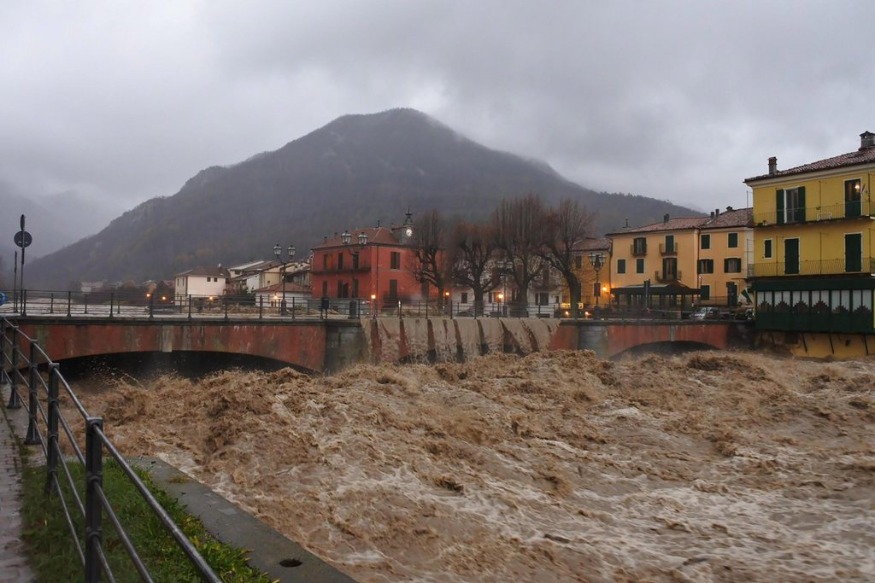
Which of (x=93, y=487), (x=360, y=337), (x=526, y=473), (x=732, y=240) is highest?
(x=732, y=240)

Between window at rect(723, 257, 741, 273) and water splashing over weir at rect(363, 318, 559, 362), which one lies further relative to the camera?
window at rect(723, 257, 741, 273)

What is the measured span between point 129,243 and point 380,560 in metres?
186

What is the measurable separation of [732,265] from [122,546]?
63.4m

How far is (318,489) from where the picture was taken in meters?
10.2

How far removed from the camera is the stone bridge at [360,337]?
2120 cm

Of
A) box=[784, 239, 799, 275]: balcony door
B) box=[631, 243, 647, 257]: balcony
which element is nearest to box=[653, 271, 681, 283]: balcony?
box=[631, 243, 647, 257]: balcony

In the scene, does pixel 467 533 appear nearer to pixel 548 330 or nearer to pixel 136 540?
pixel 136 540

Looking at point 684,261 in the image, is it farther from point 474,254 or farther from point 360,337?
point 360,337

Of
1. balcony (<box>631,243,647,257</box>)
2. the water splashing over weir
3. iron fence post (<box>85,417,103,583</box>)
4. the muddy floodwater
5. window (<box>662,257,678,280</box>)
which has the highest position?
balcony (<box>631,243,647,257</box>)

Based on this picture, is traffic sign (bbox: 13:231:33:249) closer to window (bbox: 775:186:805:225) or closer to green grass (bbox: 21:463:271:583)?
green grass (bbox: 21:463:271:583)

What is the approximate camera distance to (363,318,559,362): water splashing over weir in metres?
29.6

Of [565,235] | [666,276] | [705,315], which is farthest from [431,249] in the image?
[705,315]

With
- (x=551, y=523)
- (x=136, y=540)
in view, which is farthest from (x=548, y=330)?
(x=136, y=540)

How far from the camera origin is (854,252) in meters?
39.4
